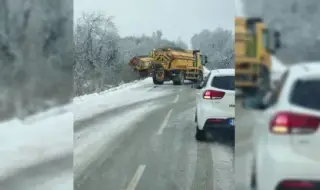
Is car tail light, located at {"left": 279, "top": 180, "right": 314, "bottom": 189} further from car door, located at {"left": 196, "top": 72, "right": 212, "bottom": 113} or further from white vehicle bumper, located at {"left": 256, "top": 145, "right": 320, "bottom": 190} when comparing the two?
car door, located at {"left": 196, "top": 72, "right": 212, "bottom": 113}

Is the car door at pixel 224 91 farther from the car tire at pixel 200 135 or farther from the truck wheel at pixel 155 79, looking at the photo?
the truck wheel at pixel 155 79

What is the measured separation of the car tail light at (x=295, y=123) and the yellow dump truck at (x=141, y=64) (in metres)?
0.75

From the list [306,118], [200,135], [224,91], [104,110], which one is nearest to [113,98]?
[104,110]

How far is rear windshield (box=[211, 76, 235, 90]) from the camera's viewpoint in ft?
5.16

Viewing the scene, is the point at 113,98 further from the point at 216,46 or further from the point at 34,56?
the point at 216,46

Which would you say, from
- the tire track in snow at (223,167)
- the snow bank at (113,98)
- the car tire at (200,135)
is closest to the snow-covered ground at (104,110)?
the snow bank at (113,98)

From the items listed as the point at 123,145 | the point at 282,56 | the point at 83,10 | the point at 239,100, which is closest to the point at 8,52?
the point at 83,10

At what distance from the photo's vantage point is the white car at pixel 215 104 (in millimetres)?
1645

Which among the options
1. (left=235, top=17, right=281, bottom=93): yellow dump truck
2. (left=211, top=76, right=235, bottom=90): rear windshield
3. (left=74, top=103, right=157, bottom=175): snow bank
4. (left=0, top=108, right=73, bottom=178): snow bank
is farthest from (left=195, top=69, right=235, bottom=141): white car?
(left=0, top=108, right=73, bottom=178): snow bank

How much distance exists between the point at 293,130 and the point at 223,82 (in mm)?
482

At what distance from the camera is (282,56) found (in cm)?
129

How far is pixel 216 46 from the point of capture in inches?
66.4

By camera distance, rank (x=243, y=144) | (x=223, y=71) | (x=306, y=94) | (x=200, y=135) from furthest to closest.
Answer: (x=200, y=135) → (x=223, y=71) → (x=243, y=144) → (x=306, y=94)

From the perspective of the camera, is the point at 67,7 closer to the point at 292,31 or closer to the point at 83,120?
the point at 83,120
